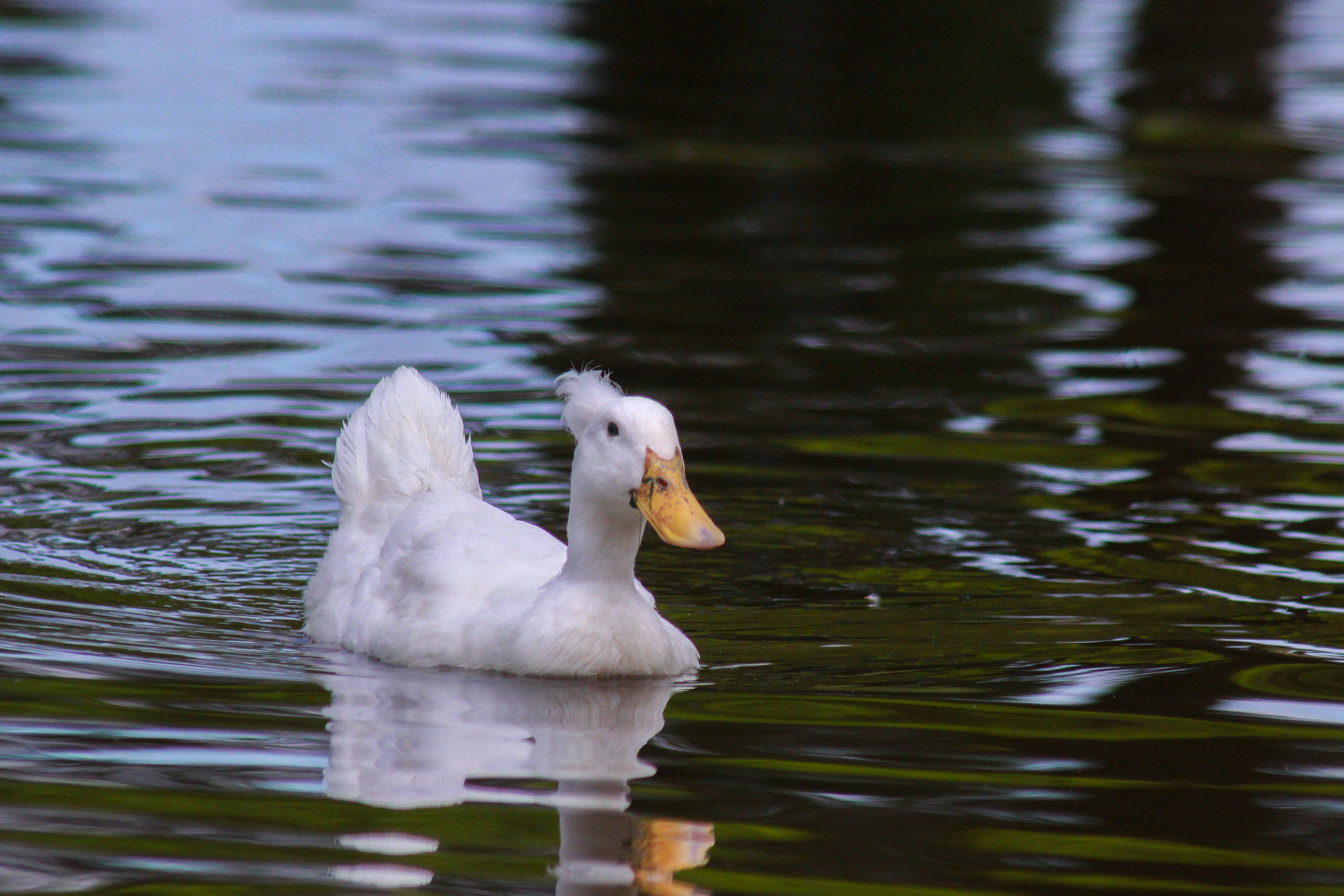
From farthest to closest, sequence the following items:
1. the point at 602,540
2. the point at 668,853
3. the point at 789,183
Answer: the point at 789,183
the point at 602,540
the point at 668,853

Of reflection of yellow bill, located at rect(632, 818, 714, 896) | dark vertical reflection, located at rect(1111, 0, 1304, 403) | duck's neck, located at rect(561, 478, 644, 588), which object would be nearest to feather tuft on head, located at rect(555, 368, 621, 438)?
duck's neck, located at rect(561, 478, 644, 588)

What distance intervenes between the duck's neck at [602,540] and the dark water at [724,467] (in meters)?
0.35

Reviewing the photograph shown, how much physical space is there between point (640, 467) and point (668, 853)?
5.49 ft

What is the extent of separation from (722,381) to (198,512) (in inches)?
138

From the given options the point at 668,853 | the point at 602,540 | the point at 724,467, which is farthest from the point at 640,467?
the point at 724,467

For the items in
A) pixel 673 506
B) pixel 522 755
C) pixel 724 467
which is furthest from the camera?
pixel 724 467

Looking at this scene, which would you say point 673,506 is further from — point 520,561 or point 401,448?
point 401,448

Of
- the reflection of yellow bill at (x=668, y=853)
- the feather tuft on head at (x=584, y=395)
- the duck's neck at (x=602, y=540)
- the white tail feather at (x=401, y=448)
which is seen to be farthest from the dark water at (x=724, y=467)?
the feather tuft on head at (x=584, y=395)

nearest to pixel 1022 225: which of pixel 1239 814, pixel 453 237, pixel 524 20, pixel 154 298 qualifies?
pixel 453 237

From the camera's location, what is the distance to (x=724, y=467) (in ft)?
32.0

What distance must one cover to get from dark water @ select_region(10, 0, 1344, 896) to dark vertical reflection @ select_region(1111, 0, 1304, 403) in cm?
8

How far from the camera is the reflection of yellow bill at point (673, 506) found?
247 inches

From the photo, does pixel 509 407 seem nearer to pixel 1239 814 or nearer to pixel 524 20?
pixel 1239 814

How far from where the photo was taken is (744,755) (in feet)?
19.1
